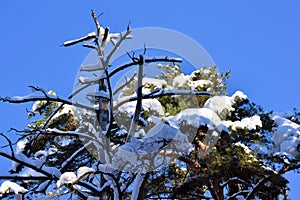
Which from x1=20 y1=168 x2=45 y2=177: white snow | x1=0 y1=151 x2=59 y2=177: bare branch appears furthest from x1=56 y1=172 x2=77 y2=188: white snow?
x1=20 y1=168 x2=45 y2=177: white snow

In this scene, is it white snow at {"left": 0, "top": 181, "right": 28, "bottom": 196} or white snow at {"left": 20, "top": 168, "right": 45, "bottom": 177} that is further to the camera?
white snow at {"left": 20, "top": 168, "right": 45, "bottom": 177}

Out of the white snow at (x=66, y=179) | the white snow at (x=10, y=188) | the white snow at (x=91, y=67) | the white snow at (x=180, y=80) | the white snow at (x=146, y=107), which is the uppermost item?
the white snow at (x=180, y=80)

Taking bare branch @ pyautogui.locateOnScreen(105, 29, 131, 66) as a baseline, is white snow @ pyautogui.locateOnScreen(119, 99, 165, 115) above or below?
above

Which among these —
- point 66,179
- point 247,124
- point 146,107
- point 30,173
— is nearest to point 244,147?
point 247,124

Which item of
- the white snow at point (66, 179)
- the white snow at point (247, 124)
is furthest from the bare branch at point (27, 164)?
the white snow at point (247, 124)

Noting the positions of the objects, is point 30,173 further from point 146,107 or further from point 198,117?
point 198,117

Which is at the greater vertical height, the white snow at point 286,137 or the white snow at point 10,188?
the white snow at point 286,137

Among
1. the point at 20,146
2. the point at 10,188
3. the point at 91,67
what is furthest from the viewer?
the point at 20,146

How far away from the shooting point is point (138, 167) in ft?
23.6

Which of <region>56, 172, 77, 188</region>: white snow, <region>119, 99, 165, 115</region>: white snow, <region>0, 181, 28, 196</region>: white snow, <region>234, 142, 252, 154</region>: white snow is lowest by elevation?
<region>56, 172, 77, 188</region>: white snow

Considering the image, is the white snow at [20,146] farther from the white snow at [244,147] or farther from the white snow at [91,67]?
the white snow at [244,147]

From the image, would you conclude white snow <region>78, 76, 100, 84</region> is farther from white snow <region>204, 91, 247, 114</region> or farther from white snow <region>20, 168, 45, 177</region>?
white snow <region>204, 91, 247, 114</region>

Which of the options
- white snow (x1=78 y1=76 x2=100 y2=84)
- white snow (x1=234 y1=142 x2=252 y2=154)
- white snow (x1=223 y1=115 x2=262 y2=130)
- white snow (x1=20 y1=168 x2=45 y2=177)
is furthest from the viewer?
white snow (x1=223 y1=115 x2=262 y2=130)

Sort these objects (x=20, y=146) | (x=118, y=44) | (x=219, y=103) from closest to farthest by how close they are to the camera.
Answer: (x=118, y=44) < (x=20, y=146) < (x=219, y=103)
